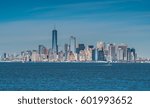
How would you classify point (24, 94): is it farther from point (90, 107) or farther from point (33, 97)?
point (90, 107)

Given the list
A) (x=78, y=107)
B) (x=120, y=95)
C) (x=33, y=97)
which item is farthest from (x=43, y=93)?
(x=120, y=95)

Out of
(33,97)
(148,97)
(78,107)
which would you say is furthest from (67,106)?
(148,97)

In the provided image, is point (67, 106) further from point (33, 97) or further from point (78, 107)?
point (33, 97)

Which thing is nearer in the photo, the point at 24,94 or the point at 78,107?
the point at 78,107

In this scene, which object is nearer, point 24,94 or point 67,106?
point 67,106

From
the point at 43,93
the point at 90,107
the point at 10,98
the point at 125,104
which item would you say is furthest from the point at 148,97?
the point at 10,98

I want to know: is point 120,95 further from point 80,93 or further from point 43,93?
point 43,93

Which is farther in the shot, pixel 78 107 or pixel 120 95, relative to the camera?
pixel 120 95
